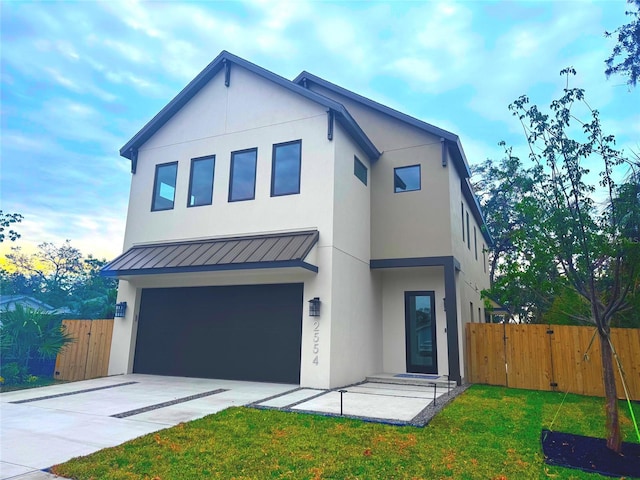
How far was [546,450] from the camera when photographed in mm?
4887

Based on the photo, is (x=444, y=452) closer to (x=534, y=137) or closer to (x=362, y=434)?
(x=362, y=434)

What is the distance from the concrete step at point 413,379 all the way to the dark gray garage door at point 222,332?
2425 millimetres

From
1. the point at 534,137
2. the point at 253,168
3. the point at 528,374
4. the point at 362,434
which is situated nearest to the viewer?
the point at 362,434

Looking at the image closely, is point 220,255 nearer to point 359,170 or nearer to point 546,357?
point 359,170

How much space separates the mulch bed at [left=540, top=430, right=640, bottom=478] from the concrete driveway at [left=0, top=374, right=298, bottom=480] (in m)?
4.89

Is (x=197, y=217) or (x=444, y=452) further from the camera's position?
(x=197, y=217)

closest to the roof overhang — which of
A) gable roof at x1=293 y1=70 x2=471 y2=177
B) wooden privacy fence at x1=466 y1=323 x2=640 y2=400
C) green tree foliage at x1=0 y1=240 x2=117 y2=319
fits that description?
gable roof at x1=293 y1=70 x2=471 y2=177

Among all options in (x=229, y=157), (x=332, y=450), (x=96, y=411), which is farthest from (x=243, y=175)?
(x=332, y=450)

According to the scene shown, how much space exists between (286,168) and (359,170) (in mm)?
Result: 2302

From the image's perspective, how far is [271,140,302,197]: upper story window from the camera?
10398 mm

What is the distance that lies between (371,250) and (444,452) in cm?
750

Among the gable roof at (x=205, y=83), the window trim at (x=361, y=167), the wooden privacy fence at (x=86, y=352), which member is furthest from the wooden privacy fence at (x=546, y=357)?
the wooden privacy fence at (x=86, y=352)

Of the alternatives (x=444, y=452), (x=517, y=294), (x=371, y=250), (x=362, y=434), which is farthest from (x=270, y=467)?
(x=371, y=250)

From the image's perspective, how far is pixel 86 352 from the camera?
40.1 ft
